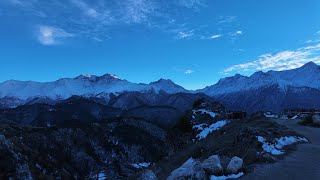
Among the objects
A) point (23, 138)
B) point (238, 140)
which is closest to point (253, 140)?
point (238, 140)

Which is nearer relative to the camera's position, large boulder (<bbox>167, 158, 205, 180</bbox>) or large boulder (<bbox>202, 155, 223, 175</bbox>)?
large boulder (<bbox>167, 158, 205, 180</bbox>)

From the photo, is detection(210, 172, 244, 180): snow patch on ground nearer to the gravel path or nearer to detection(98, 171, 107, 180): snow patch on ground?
the gravel path

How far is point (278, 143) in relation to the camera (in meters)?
29.5

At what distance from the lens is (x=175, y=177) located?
21.0m

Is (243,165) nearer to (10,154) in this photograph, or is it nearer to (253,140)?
(253,140)

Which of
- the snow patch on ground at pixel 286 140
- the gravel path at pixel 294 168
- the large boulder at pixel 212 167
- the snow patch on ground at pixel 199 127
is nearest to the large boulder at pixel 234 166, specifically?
the large boulder at pixel 212 167

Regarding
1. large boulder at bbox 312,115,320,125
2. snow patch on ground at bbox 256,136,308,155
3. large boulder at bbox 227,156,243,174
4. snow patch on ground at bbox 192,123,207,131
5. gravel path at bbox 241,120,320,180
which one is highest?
snow patch on ground at bbox 192,123,207,131

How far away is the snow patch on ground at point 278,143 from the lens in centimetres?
2663

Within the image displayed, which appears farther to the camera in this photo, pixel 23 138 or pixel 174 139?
pixel 23 138

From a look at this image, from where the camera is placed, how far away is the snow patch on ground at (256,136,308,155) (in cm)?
2663

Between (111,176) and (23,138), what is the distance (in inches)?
1989

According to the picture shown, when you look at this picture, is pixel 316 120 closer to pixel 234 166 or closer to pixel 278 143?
pixel 278 143

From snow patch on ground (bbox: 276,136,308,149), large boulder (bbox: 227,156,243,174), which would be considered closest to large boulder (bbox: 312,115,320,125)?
snow patch on ground (bbox: 276,136,308,149)

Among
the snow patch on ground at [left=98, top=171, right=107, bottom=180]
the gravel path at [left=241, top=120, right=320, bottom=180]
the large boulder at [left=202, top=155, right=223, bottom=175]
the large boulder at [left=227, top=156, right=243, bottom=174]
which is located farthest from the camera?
the snow patch on ground at [left=98, top=171, right=107, bottom=180]
